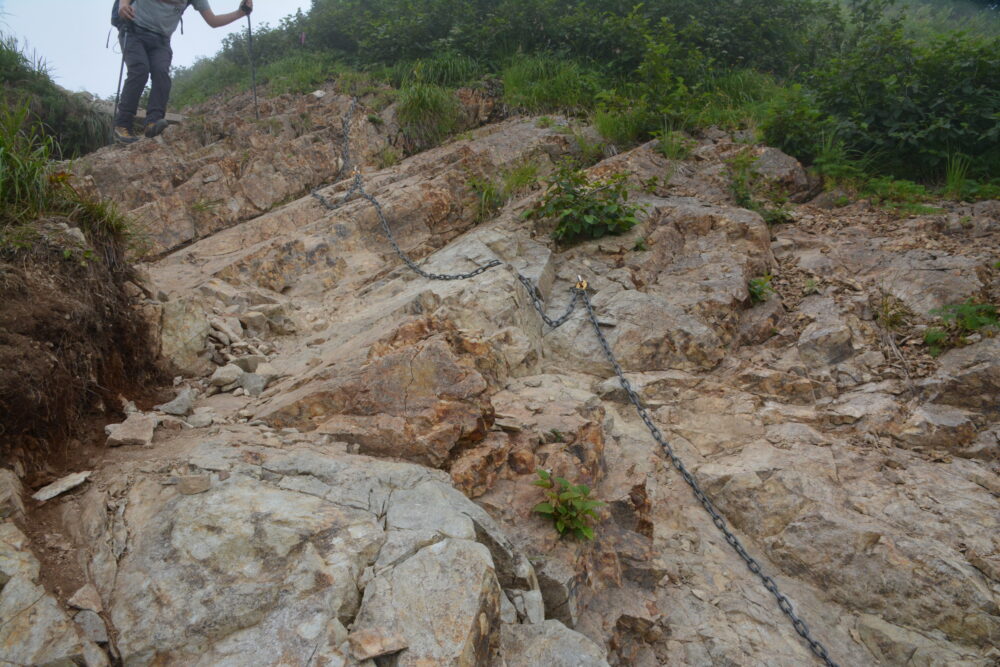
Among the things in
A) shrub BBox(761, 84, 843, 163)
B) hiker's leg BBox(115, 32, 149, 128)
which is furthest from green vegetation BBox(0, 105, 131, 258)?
shrub BBox(761, 84, 843, 163)

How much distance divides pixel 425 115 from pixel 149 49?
3970mm

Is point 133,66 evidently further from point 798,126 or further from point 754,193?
point 798,126

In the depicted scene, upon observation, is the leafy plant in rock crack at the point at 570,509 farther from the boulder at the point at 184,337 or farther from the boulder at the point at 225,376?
the boulder at the point at 184,337

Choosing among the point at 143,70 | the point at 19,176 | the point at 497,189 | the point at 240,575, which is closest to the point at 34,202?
the point at 19,176

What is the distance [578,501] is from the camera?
3.11 meters

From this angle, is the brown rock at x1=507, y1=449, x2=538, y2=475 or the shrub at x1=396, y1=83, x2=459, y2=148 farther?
the shrub at x1=396, y1=83, x2=459, y2=148

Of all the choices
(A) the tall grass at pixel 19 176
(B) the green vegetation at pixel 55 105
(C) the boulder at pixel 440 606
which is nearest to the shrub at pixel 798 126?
(C) the boulder at pixel 440 606

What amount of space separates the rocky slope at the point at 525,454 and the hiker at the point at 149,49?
2013mm

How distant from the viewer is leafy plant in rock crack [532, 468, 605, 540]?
308 centimetres

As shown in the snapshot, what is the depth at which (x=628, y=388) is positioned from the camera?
4.73 metres

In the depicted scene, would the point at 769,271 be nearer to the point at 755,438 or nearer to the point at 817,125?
the point at 755,438

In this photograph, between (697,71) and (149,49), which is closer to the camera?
(149,49)

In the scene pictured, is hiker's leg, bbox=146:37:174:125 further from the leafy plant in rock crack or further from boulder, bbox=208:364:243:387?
the leafy plant in rock crack

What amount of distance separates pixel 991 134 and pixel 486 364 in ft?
20.7
